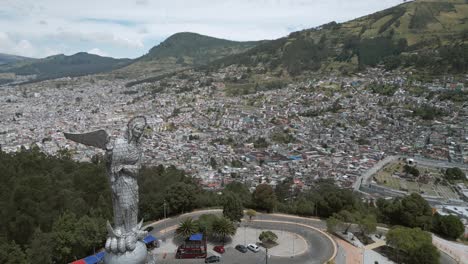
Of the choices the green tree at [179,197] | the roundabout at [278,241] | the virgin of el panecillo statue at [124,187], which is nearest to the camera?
the virgin of el panecillo statue at [124,187]

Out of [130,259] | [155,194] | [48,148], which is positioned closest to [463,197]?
[155,194]

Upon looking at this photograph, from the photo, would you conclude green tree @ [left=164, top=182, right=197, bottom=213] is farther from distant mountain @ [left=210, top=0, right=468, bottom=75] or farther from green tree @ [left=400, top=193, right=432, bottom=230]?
distant mountain @ [left=210, top=0, right=468, bottom=75]

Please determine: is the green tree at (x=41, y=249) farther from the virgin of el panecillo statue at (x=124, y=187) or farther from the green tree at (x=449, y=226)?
the green tree at (x=449, y=226)

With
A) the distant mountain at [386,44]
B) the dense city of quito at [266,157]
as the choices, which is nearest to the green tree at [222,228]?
the dense city of quito at [266,157]

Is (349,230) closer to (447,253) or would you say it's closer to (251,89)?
(447,253)

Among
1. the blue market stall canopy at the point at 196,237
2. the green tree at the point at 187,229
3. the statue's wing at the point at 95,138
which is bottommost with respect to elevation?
the blue market stall canopy at the point at 196,237

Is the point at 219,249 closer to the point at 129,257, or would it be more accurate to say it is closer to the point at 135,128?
the point at 129,257

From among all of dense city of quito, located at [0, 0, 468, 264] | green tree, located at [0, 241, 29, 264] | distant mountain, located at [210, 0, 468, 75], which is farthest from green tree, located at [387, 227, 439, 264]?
distant mountain, located at [210, 0, 468, 75]
